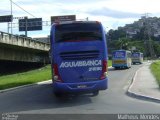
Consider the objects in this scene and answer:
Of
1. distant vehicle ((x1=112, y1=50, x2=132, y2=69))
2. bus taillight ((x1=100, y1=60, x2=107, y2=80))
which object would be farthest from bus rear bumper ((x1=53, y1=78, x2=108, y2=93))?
distant vehicle ((x1=112, y1=50, x2=132, y2=69))

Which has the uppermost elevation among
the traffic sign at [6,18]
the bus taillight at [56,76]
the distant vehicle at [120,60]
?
the traffic sign at [6,18]

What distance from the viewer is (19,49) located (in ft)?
208

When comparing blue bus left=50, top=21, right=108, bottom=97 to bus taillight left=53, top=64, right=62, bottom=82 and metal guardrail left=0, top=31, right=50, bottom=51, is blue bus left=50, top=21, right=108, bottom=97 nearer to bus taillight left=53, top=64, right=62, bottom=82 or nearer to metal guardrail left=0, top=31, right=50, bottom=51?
bus taillight left=53, top=64, right=62, bottom=82

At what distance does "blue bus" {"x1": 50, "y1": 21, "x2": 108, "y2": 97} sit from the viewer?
1994cm

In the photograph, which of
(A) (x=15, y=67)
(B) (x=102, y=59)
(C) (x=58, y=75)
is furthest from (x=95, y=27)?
(A) (x=15, y=67)

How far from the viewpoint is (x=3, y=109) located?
Result: 17938 millimetres

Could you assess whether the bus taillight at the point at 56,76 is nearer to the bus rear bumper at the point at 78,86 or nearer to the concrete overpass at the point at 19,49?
the bus rear bumper at the point at 78,86

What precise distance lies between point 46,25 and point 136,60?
70.1ft

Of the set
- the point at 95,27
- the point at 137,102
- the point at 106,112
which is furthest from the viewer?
the point at 95,27

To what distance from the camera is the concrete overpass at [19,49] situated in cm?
5461

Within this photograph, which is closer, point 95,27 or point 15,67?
point 95,27

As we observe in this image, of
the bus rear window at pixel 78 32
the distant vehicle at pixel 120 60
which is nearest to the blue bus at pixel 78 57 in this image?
the bus rear window at pixel 78 32

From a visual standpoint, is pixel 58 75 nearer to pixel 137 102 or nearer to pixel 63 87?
pixel 63 87

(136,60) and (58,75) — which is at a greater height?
(58,75)
